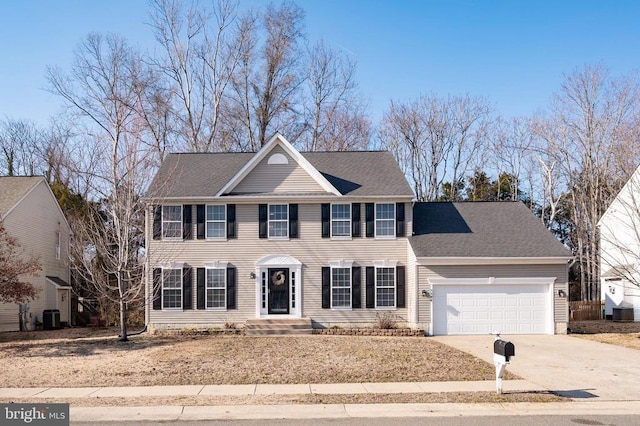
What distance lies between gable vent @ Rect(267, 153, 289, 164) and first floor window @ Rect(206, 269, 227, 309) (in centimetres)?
472

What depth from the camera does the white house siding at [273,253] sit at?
77.1 feet

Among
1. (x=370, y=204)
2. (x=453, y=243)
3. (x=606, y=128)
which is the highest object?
(x=606, y=128)

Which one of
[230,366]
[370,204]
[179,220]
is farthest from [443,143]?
[230,366]

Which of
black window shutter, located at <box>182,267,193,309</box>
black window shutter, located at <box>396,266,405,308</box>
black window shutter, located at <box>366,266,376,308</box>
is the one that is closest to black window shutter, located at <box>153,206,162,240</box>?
black window shutter, located at <box>182,267,193,309</box>

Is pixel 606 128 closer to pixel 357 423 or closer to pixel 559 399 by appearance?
pixel 559 399

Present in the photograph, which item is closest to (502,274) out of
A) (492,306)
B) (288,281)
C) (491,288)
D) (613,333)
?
(491,288)

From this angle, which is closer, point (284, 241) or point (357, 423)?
point (357, 423)

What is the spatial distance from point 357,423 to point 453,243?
48.6 feet

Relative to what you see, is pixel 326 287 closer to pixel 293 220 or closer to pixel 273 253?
pixel 273 253

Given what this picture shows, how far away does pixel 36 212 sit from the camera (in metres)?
28.5

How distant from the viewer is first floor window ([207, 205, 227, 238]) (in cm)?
2398

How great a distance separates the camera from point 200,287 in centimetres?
2367

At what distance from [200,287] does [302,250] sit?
4.26 metres

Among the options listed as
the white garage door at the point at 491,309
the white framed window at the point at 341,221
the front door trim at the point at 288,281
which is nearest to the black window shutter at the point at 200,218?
the front door trim at the point at 288,281
